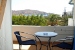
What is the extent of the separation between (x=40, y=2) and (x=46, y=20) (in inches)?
34.1

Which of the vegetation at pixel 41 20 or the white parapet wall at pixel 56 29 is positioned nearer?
the white parapet wall at pixel 56 29

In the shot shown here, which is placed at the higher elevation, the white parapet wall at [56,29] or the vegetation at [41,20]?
the vegetation at [41,20]

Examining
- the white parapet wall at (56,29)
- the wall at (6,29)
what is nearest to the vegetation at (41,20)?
the white parapet wall at (56,29)

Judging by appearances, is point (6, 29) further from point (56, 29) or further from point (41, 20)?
point (41, 20)

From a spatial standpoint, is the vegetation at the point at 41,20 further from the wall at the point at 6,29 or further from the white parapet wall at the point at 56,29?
the wall at the point at 6,29

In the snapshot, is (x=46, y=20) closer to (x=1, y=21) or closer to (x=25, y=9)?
(x=25, y=9)

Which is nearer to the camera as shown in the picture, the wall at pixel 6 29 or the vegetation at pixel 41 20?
the wall at pixel 6 29

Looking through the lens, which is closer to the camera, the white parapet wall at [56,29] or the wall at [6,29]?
the wall at [6,29]

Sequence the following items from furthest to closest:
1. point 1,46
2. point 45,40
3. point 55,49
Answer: point 45,40, point 55,49, point 1,46

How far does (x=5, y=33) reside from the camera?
10.3ft

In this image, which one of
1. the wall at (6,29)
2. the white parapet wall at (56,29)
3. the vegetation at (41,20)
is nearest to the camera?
the wall at (6,29)

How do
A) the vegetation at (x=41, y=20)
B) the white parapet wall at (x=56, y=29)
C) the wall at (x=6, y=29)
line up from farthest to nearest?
the vegetation at (x=41, y=20) < the white parapet wall at (x=56, y=29) < the wall at (x=6, y=29)

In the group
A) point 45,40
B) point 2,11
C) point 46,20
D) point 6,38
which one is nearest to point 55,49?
point 45,40

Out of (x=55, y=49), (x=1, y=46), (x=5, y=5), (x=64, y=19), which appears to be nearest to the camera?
(x=5, y=5)
